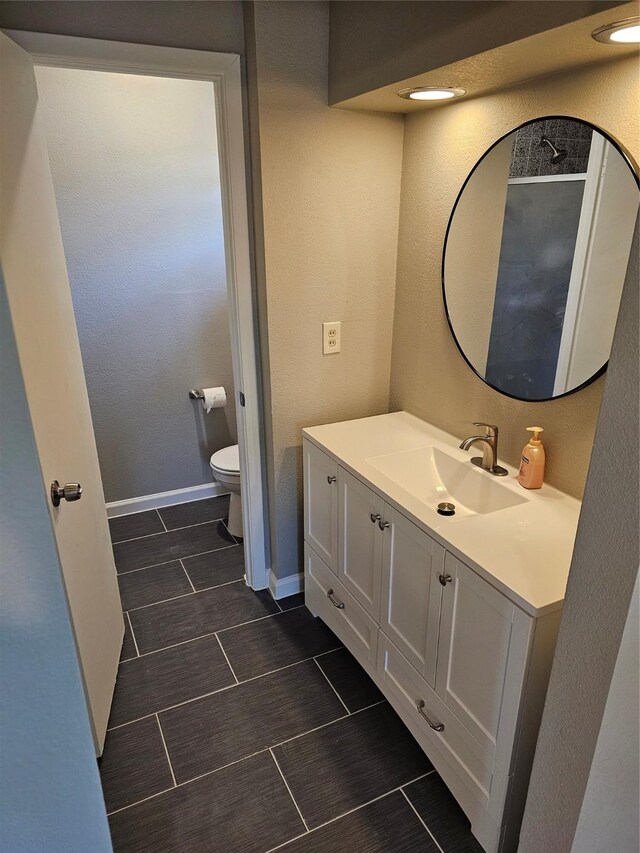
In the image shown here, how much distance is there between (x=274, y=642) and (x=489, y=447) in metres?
1.20

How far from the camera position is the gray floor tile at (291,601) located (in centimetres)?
259

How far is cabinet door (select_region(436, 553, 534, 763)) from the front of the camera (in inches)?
52.7

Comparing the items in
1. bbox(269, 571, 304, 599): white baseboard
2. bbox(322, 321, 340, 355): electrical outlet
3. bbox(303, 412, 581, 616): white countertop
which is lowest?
bbox(269, 571, 304, 599): white baseboard

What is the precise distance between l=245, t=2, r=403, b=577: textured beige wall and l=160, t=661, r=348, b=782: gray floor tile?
57cm

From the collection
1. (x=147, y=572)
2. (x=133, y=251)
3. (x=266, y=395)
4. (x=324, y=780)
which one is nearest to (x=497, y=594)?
(x=324, y=780)

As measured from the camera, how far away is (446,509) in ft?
6.05

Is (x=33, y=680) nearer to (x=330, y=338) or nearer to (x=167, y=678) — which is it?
(x=167, y=678)

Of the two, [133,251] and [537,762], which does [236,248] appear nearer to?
[133,251]

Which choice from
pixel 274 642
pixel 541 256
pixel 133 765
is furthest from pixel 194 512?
pixel 541 256

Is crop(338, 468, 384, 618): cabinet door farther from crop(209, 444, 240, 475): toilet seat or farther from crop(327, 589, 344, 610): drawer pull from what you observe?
crop(209, 444, 240, 475): toilet seat

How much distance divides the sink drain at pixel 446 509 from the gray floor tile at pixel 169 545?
1515mm

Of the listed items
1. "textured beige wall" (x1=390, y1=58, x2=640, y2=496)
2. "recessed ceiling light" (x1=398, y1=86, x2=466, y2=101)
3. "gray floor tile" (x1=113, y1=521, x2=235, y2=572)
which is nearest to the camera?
"textured beige wall" (x1=390, y1=58, x2=640, y2=496)

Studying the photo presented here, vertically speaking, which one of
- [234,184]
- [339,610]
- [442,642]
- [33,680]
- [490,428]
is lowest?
[339,610]

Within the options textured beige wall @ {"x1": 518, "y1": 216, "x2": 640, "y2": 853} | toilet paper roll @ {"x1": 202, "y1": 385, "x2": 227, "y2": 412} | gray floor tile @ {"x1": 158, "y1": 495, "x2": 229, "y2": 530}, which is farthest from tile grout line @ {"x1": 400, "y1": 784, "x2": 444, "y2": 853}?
toilet paper roll @ {"x1": 202, "y1": 385, "x2": 227, "y2": 412}
